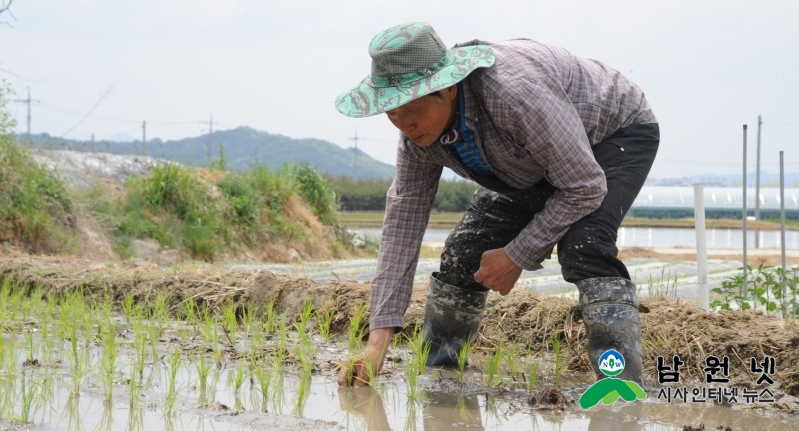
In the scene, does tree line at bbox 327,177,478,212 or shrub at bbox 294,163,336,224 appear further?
tree line at bbox 327,177,478,212

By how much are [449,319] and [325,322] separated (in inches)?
39.7

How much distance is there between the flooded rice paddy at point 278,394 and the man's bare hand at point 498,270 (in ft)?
1.06

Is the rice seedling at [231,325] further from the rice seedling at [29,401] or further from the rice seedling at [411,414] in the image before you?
the rice seedling at [411,414]

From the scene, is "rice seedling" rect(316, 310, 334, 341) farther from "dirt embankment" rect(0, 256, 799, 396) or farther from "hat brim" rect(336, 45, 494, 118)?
"hat brim" rect(336, 45, 494, 118)

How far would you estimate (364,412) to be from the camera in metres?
2.61

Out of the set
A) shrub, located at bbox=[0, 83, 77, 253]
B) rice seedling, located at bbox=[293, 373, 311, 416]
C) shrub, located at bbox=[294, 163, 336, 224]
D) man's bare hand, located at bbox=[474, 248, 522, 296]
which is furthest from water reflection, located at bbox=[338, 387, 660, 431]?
shrub, located at bbox=[294, 163, 336, 224]

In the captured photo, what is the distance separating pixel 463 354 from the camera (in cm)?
295

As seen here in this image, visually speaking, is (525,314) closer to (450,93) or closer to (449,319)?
(449,319)

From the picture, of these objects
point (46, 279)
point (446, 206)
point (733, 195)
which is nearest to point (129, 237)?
point (46, 279)

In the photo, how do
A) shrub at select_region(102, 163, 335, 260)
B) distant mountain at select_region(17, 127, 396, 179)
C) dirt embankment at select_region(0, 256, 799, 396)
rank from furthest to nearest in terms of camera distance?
distant mountain at select_region(17, 127, 396, 179)
shrub at select_region(102, 163, 335, 260)
dirt embankment at select_region(0, 256, 799, 396)

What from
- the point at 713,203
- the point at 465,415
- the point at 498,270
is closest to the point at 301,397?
the point at 465,415

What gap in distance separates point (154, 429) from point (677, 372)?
184cm

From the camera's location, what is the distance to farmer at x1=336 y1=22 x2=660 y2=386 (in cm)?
240

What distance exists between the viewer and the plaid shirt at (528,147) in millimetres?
2398
